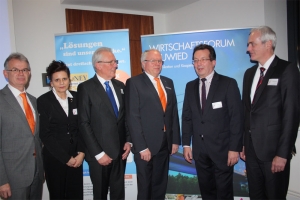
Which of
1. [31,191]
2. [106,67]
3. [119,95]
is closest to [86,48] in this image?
[106,67]

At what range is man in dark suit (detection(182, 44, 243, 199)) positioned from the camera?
2.41 m

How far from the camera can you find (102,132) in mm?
2365

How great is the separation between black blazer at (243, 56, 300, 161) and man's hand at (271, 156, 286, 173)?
0.04 meters

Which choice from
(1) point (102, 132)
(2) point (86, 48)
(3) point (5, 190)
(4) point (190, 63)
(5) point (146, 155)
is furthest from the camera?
(2) point (86, 48)

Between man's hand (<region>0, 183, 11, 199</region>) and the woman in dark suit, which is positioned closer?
man's hand (<region>0, 183, 11, 199</region>)

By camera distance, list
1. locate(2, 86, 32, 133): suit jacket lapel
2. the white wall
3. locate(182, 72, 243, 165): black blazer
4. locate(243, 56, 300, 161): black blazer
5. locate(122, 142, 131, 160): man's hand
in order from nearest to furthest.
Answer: locate(243, 56, 300, 161): black blazer → locate(2, 86, 32, 133): suit jacket lapel → locate(182, 72, 243, 165): black blazer → locate(122, 142, 131, 160): man's hand → the white wall

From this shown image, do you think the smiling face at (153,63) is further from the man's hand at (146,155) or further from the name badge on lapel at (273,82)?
the name badge on lapel at (273,82)

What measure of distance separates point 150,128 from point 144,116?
142mm

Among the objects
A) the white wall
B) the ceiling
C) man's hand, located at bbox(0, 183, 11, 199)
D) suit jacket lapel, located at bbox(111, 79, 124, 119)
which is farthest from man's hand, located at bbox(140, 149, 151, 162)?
the ceiling

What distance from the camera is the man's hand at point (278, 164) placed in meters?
2.08

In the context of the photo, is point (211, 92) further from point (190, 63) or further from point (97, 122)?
point (97, 122)

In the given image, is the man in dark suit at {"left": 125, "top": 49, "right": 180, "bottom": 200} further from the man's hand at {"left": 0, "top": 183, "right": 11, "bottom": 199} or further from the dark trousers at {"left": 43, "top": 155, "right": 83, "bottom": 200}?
the man's hand at {"left": 0, "top": 183, "right": 11, "bottom": 199}

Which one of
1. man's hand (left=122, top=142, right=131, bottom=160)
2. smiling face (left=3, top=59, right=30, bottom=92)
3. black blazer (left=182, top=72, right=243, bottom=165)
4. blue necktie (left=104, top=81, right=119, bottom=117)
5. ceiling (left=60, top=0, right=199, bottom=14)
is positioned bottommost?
man's hand (left=122, top=142, right=131, bottom=160)

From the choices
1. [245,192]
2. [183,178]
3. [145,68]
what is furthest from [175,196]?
[145,68]
